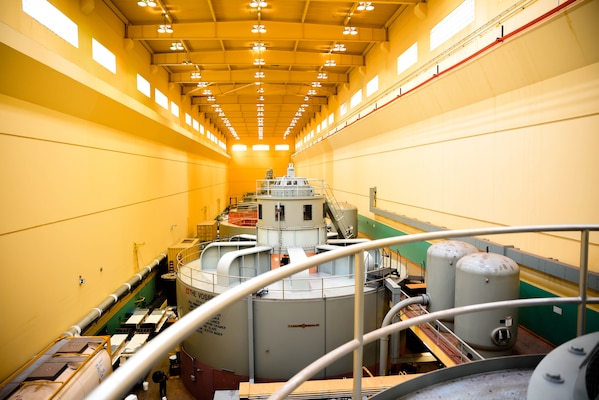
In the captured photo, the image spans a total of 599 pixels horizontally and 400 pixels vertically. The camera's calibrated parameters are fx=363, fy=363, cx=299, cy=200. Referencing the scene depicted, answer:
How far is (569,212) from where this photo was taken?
7.34 metres

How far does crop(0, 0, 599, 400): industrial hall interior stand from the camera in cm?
510

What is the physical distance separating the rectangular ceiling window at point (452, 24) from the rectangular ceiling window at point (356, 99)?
910cm

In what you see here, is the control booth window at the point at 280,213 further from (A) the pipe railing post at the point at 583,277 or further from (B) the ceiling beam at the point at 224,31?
(A) the pipe railing post at the point at 583,277

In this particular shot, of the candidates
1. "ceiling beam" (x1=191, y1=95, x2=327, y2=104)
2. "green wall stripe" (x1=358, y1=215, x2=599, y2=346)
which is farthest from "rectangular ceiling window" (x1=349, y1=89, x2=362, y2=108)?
"green wall stripe" (x1=358, y1=215, x2=599, y2=346)

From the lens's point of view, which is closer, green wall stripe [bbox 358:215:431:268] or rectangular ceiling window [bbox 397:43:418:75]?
green wall stripe [bbox 358:215:431:268]

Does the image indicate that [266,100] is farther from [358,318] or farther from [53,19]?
[358,318]

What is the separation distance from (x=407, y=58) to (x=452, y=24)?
344 cm

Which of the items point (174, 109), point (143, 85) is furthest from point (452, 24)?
point (174, 109)

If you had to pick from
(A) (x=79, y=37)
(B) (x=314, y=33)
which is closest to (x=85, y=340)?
(A) (x=79, y=37)

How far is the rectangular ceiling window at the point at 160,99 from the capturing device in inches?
787

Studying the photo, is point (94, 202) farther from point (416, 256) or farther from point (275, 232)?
point (416, 256)

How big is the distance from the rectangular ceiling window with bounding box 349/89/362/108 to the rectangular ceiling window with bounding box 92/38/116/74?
43.6 feet

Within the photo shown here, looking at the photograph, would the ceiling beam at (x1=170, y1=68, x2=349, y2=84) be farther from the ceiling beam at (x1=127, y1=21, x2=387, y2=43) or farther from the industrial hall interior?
the ceiling beam at (x1=127, y1=21, x2=387, y2=43)

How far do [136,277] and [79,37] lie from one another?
9251mm
